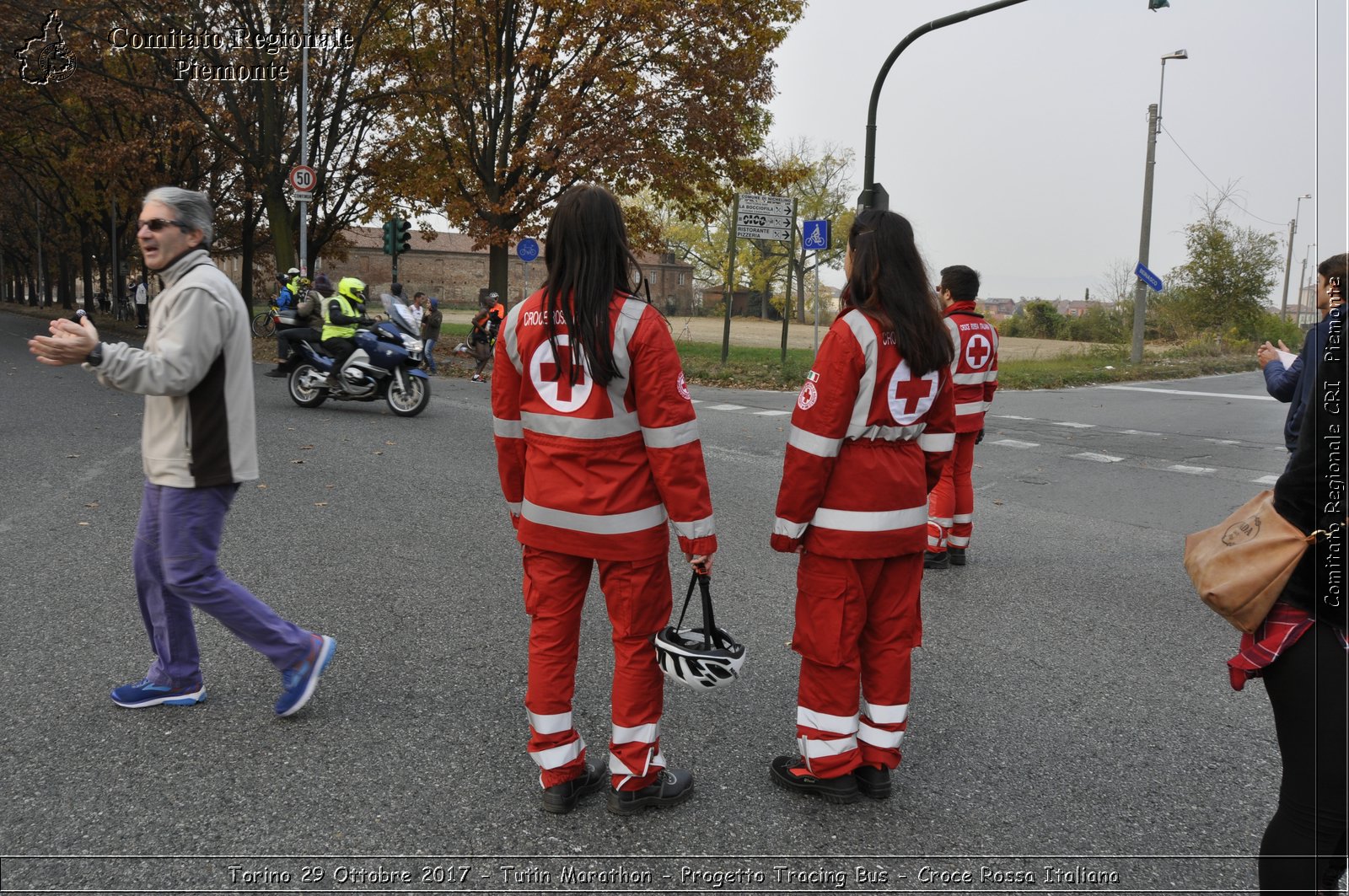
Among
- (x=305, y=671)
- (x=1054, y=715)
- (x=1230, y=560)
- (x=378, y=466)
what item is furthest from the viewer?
(x=378, y=466)

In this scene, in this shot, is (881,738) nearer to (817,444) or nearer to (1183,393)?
(817,444)

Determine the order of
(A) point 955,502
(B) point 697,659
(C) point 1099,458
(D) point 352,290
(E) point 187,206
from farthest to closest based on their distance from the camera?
(D) point 352,290 → (C) point 1099,458 → (A) point 955,502 → (E) point 187,206 → (B) point 697,659

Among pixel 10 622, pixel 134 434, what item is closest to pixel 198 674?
pixel 10 622

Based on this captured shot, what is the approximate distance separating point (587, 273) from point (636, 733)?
1398 millimetres

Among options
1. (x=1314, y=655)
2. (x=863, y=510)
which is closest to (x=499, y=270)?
(x=863, y=510)

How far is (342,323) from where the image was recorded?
1222 cm

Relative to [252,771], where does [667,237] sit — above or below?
above

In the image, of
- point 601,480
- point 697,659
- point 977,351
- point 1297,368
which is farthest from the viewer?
point 977,351

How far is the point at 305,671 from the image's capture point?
3.60 meters

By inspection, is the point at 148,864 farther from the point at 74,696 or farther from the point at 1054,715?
the point at 1054,715

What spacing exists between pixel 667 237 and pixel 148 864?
66035 mm

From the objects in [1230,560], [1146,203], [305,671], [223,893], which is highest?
[1146,203]

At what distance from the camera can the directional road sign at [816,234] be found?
1806cm

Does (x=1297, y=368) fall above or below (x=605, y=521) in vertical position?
above
